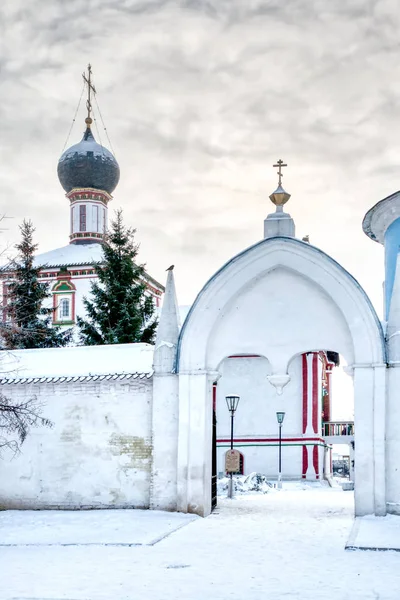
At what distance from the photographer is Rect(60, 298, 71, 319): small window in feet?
155

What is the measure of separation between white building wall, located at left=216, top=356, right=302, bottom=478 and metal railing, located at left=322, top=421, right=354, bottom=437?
251 centimetres

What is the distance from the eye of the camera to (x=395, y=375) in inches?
578

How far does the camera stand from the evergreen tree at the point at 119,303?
32031mm

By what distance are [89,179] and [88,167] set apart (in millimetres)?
704

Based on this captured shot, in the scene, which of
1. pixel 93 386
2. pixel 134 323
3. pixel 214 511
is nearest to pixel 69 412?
pixel 93 386

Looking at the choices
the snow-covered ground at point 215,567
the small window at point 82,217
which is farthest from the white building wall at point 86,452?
the small window at point 82,217

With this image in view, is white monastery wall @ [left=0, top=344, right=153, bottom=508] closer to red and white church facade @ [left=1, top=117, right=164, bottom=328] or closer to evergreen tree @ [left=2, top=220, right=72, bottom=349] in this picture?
evergreen tree @ [left=2, top=220, right=72, bottom=349]

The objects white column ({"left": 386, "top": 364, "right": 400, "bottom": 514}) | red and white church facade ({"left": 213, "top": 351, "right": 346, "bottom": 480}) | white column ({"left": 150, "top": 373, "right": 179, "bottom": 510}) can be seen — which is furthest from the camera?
red and white church facade ({"left": 213, "top": 351, "right": 346, "bottom": 480})

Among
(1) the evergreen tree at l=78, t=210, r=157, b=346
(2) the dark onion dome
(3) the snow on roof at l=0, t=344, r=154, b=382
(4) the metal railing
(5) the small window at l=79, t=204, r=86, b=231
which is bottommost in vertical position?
(4) the metal railing

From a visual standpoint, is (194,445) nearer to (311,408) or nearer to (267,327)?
(267,327)

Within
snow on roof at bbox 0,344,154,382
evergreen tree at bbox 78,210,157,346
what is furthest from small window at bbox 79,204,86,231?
snow on roof at bbox 0,344,154,382

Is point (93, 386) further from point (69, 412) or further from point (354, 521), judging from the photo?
point (354, 521)

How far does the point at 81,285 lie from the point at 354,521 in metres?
34.0

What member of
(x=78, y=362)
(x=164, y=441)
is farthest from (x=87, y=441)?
(x=78, y=362)
